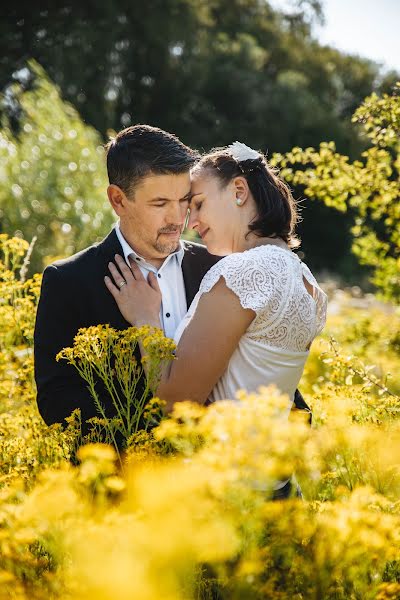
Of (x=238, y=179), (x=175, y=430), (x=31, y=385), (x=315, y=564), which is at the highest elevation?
(x=238, y=179)

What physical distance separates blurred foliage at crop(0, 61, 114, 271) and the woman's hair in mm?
4900

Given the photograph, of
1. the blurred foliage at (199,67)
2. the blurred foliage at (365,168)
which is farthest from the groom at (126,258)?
the blurred foliage at (199,67)

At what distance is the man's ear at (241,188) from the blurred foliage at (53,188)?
4971 mm

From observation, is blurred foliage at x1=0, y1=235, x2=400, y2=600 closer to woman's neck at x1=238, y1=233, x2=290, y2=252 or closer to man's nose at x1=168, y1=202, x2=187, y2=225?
woman's neck at x1=238, y1=233, x2=290, y2=252

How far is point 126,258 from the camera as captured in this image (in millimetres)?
3461

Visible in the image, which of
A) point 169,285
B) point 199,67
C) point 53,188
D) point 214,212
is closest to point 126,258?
point 169,285

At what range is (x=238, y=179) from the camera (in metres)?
3.13

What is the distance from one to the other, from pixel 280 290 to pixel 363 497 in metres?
0.86

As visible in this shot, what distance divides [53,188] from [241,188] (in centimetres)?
668

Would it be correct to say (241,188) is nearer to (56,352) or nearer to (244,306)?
(244,306)

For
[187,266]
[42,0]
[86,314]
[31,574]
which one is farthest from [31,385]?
[42,0]

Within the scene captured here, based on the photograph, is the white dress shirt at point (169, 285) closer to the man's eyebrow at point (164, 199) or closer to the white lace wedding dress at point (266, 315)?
the man's eyebrow at point (164, 199)

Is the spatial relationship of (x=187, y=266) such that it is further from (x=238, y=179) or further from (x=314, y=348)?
(x=314, y=348)

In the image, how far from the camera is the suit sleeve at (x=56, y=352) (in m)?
3.09
